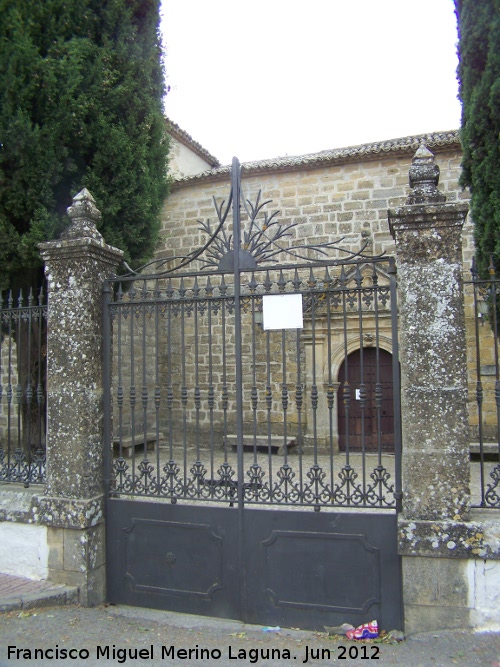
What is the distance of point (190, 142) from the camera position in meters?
13.3

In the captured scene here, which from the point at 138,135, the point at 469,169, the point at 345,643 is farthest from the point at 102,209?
the point at 345,643

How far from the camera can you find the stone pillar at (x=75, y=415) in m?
4.14

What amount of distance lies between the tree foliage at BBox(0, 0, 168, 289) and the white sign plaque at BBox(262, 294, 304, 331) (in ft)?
9.53

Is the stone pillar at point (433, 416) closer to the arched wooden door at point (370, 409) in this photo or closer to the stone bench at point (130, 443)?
→ the arched wooden door at point (370, 409)

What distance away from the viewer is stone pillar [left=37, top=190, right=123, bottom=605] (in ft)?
13.6

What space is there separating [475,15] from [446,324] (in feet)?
10.2

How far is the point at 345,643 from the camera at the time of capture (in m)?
3.54

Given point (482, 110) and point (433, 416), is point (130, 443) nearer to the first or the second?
point (433, 416)

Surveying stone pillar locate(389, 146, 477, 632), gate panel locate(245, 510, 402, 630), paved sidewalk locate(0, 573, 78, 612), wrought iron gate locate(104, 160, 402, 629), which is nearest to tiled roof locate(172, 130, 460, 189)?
wrought iron gate locate(104, 160, 402, 629)

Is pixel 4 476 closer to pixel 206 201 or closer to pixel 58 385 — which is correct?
pixel 58 385

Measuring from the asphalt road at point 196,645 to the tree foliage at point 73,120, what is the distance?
3.54 meters

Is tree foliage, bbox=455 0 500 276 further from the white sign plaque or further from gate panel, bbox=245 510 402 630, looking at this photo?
Result: gate panel, bbox=245 510 402 630

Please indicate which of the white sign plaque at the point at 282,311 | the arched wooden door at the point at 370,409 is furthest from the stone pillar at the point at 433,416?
the arched wooden door at the point at 370,409

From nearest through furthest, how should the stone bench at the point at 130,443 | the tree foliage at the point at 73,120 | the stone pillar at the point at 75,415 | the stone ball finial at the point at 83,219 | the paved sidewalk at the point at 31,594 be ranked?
the paved sidewalk at the point at 31,594 < the stone pillar at the point at 75,415 < the stone ball finial at the point at 83,219 < the tree foliage at the point at 73,120 < the stone bench at the point at 130,443
